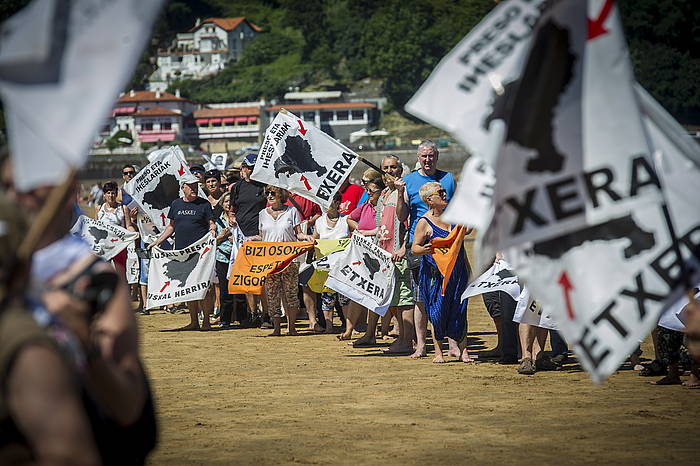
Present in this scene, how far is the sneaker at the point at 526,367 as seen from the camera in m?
10.9

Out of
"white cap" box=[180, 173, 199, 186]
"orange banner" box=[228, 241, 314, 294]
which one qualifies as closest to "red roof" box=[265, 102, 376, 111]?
"white cap" box=[180, 173, 199, 186]

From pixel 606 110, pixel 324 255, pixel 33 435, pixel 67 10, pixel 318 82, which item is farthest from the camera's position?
pixel 318 82

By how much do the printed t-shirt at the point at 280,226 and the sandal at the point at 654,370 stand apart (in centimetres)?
549

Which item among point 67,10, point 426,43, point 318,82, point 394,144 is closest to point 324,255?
point 67,10

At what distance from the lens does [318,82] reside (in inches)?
7195

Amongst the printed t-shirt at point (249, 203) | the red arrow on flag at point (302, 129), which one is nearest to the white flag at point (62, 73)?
the red arrow on flag at point (302, 129)

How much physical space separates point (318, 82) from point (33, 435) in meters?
181

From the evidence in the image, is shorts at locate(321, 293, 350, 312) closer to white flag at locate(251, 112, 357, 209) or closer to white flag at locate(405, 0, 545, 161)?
white flag at locate(251, 112, 357, 209)

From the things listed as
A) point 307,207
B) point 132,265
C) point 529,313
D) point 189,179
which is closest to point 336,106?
point 132,265

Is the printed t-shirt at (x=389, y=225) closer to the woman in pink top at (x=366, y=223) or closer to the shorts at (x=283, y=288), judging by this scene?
the woman in pink top at (x=366, y=223)

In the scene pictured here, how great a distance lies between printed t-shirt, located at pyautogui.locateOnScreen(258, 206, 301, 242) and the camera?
14.7 metres

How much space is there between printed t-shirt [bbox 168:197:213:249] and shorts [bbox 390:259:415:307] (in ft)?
12.7

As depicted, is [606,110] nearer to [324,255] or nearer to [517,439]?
[517,439]

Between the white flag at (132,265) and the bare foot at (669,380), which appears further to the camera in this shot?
the white flag at (132,265)
